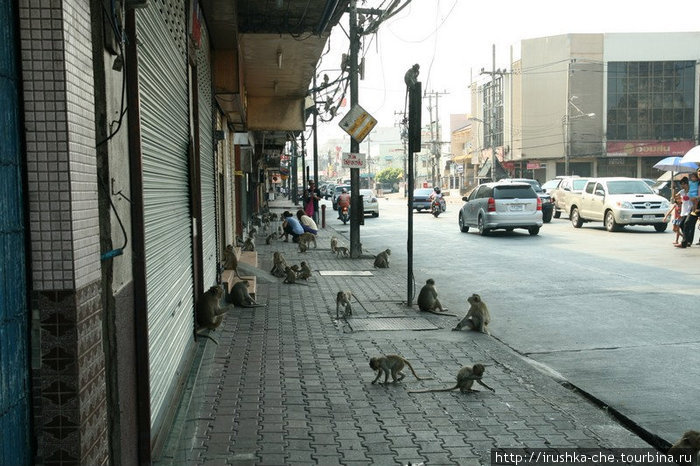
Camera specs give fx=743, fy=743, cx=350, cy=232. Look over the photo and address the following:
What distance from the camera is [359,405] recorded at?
19.6 feet

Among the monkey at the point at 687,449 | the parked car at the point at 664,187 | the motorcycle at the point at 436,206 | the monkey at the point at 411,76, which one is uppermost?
the monkey at the point at 411,76

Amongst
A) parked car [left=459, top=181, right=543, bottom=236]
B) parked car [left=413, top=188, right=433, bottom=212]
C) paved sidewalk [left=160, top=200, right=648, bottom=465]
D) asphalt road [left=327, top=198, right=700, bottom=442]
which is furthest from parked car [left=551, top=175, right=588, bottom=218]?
paved sidewalk [left=160, top=200, right=648, bottom=465]

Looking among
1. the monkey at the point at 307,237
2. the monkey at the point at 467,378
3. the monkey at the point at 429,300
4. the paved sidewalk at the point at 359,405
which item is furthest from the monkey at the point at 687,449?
the monkey at the point at 307,237

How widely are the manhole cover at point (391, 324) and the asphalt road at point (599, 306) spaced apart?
2.98 feet

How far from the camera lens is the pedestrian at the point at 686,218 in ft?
61.0

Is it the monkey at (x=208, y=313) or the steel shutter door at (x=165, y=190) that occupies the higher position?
the steel shutter door at (x=165, y=190)

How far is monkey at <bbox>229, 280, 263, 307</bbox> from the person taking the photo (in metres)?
10.8

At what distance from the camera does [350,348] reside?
8.14m

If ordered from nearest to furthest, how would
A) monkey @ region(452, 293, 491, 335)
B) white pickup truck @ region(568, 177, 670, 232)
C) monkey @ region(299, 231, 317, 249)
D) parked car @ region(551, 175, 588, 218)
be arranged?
1. monkey @ region(452, 293, 491, 335)
2. monkey @ region(299, 231, 317, 249)
3. white pickup truck @ region(568, 177, 670, 232)
4. parked car @ region(551, 175, 588, 218)

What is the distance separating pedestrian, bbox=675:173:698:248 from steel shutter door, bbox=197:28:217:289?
12.6m

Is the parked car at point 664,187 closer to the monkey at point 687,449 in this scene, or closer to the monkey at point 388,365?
the monkey at point 388,365

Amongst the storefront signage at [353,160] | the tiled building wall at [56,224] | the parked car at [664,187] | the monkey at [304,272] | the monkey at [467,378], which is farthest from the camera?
the parked car at [664,187]

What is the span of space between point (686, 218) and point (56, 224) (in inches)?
731

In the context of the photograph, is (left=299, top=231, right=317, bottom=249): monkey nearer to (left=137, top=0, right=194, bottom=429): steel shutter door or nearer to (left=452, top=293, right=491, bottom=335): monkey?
(left=452, top=293, right=491, bottom=335): monkey
